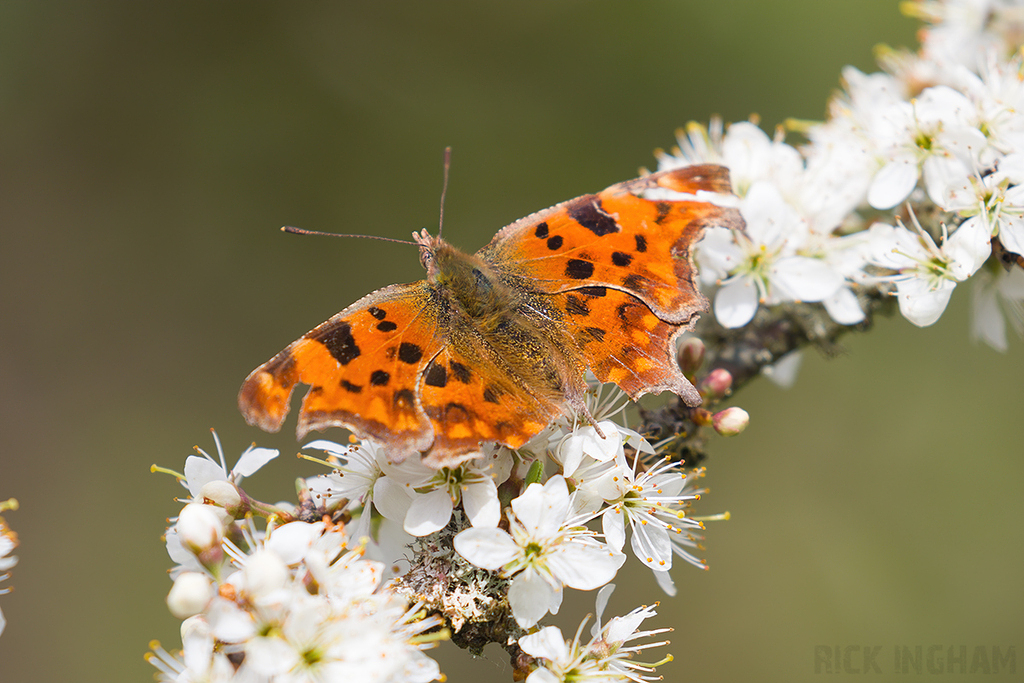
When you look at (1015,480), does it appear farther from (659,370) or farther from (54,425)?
(54,425)

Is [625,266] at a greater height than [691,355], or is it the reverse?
[625,266]

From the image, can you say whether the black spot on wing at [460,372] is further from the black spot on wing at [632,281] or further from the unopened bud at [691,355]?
the unopened bud at [691,355]

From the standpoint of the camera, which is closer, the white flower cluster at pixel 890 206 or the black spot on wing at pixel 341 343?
the black spot on wing at pixel 341 343

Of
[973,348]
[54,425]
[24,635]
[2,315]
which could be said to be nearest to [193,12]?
[2,315]

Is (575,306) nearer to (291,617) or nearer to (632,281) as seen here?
(632,281)

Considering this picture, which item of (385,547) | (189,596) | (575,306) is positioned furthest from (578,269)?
(189,596)

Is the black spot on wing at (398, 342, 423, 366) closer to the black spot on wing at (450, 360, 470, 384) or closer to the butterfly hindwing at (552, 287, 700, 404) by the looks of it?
the black spot on wing at (450, 360, 470, 384)

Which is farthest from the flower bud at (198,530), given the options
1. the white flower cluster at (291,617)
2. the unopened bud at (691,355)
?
the unopened bud at (691,355)
